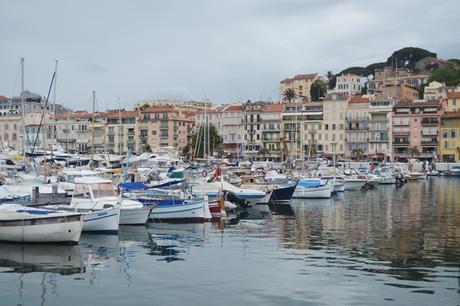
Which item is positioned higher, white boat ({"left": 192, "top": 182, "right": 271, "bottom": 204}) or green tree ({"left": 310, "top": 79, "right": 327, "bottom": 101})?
green tree ({"left": 310, "top": 79, "right": 327, "bottom": 101})

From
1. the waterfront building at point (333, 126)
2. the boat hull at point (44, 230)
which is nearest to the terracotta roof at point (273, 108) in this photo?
the waterfront building at point (333, 126)

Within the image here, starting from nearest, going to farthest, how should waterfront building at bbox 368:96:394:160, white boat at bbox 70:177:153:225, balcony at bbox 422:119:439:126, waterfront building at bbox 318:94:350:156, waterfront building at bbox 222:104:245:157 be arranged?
white boat at bbox 70:177:153:225 < balcony at bbox 422:119:439:126 < waterfront building at bbox 368:96:394:160 < waterfront building at bbox 318:94:350:156 < waterfront building at bbox 222:104:245:157

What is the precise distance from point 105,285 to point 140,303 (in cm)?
253

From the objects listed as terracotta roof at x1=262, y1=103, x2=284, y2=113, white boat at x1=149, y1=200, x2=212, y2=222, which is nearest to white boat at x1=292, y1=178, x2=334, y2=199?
white boat at x1=149, y1=200, x2=212, y2=222

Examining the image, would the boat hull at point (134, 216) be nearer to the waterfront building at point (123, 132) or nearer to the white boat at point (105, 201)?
the white boat at point (105, 201)

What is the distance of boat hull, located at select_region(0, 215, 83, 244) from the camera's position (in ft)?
80.9

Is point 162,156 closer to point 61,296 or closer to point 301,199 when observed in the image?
point 301,199

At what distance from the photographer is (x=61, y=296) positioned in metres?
17.2

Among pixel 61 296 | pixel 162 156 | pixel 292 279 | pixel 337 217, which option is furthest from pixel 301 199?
pixel 61 296

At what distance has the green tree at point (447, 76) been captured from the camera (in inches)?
6093

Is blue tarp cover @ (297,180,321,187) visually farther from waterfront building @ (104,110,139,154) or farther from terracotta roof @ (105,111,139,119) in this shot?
terracotta roof @ (105,111,139,119)

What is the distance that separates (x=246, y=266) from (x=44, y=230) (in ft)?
28.0

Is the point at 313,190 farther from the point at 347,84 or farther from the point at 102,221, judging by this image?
the point at 347,84

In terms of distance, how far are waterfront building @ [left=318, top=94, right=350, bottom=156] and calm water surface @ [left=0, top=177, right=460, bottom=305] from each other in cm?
8827
